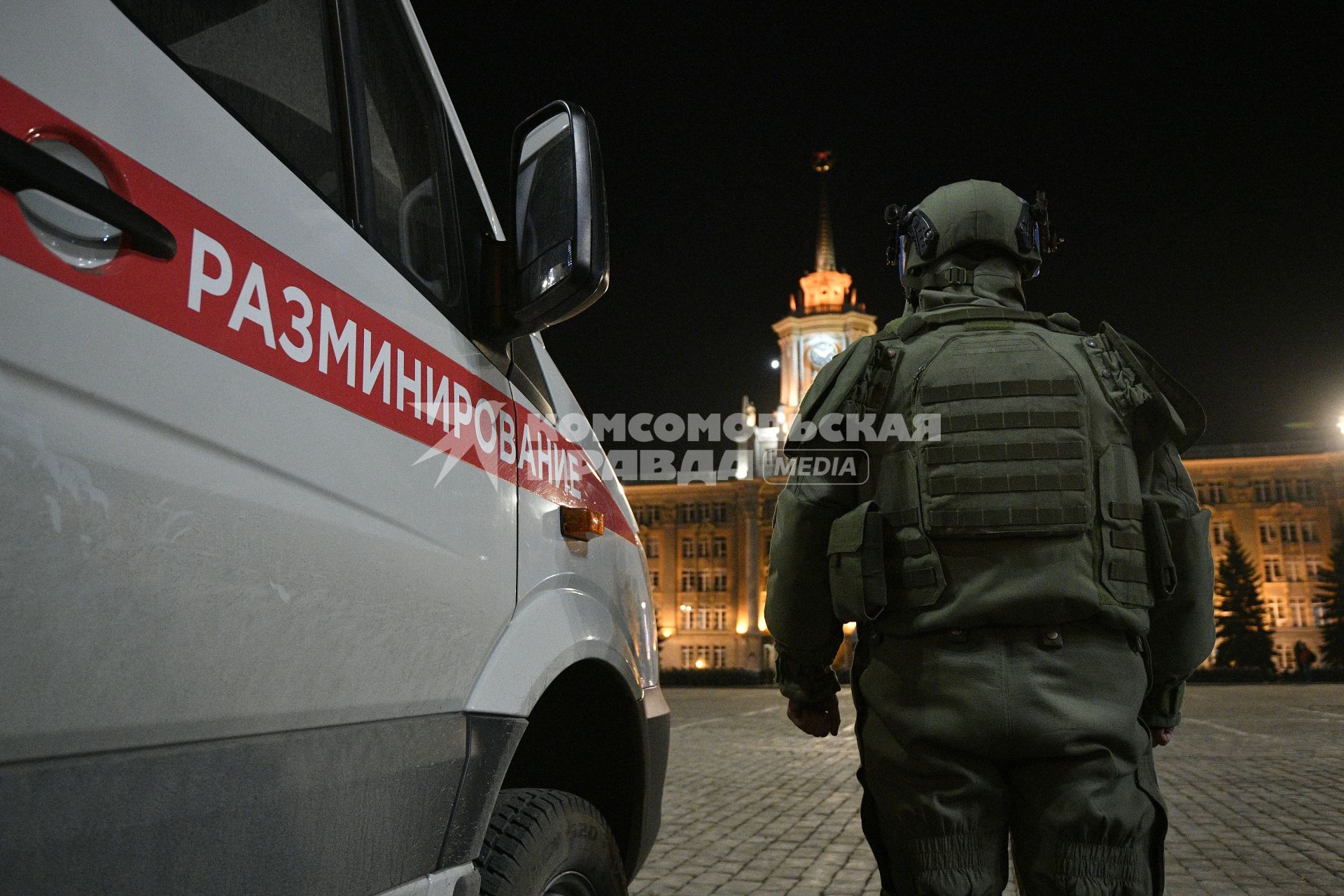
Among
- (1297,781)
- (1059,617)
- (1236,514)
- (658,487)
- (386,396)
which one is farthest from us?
(658,487)

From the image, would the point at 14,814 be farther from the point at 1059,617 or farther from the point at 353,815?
the point at 1059,617

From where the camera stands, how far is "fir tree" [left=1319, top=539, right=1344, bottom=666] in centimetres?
4838

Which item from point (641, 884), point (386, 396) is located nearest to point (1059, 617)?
point (386, 396)

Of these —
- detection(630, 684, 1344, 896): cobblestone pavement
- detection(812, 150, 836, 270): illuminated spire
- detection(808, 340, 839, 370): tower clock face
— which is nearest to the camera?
detection(630, 684, 1344, 896): cobblestone pavement

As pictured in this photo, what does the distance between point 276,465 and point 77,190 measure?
0.40 metres

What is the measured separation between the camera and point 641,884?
498 cm

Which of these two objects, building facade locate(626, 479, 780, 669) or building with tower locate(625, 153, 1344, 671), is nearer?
building with tower locate(625, 153, 1344, 671)

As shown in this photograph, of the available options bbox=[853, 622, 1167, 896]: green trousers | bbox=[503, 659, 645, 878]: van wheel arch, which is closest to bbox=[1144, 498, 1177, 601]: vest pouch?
bbox=[853, 622, 1167, 896]: green trousers

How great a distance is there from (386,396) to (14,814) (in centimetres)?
80

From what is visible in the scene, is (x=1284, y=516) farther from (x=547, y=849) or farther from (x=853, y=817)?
(x=547, y=849)

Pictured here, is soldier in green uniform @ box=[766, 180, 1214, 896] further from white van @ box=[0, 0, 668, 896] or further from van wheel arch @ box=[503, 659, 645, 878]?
white van @ box=[0, 0, 668, 896]

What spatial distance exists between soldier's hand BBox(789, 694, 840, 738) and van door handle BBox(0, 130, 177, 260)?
1945 mm

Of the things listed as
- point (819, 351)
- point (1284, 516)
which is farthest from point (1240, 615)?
point (819, 351)

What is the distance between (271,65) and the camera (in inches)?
61.9
